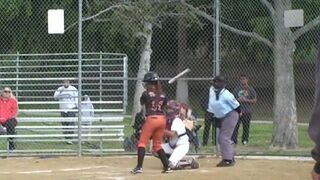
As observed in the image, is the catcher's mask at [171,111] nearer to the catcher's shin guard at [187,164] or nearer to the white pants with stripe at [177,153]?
the white pants with stripe at [177,153]

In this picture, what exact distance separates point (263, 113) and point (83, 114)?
39.0 ft

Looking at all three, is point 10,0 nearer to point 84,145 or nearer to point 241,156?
point 84,145

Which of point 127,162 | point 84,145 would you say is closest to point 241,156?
point 127,162

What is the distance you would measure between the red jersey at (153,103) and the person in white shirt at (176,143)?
1.94ft

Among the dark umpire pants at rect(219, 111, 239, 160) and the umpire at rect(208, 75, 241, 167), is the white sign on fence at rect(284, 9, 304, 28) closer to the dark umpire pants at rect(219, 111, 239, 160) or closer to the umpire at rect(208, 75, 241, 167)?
the umpire at rect(208, 75, 241, 167)

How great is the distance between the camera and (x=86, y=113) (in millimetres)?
15500

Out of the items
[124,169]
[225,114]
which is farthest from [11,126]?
[225,114]

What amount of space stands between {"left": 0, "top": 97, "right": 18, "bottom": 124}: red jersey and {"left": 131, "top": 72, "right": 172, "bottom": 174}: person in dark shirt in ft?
16.1

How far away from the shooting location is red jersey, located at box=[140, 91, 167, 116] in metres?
11.2

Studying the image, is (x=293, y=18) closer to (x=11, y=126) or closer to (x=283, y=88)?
(x=283, y=88)

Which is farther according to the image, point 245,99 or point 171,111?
point 245,99

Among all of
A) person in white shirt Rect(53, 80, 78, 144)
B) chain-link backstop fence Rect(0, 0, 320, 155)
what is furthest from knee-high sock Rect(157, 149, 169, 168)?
person in white shirt Rect(53, 80, 78, 144)

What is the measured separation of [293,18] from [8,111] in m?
6.44

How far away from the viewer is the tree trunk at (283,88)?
1454 centimetres
